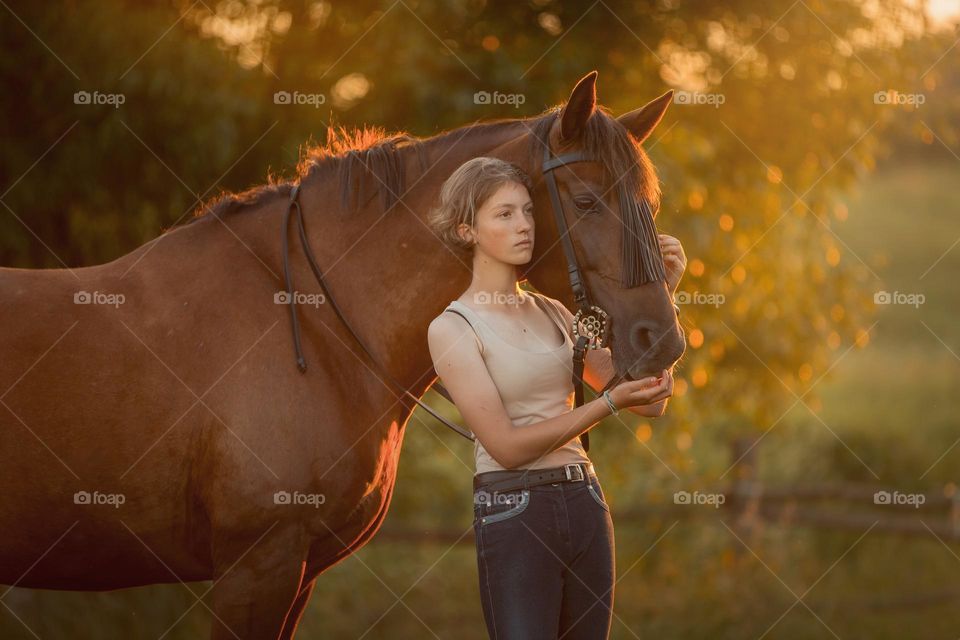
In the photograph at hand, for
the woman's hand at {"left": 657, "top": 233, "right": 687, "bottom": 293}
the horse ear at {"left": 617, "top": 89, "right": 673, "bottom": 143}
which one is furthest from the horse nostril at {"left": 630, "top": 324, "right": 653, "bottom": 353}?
the horse ear at {"left": 617, "top": 89, "right": 673, "bottom": 143}

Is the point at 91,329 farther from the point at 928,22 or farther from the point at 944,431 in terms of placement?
the point at 944,431

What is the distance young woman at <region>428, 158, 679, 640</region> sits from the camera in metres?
2.64

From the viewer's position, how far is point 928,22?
7.04m

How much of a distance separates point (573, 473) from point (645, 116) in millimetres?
1242

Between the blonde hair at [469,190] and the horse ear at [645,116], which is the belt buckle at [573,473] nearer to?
the blonde hair at [469,190]

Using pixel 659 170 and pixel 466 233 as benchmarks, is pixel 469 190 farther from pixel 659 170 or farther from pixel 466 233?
pixel 659 170

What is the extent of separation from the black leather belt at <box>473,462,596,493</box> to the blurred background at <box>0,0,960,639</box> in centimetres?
211

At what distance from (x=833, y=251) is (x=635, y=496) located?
371 cm

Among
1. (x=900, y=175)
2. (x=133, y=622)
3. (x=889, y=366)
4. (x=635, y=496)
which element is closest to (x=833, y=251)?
(x=635, y=496)

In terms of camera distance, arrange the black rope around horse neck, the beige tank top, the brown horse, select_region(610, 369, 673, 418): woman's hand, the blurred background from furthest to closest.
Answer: the blurred background
the black rope around horse neck
the brown horse
the beige tank top
select_region(610, 369, 673, 418): woman's hand

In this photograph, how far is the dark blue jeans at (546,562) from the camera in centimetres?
263

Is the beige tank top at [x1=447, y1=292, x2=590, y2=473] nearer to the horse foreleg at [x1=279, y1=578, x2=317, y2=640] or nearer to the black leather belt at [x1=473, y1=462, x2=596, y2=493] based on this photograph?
the black leather belt at [x1=473, y1=462, x2=596, y2=493]

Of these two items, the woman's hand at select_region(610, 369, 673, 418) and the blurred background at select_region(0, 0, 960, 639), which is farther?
the blurred background at select_region(0, 0, 960, 639)

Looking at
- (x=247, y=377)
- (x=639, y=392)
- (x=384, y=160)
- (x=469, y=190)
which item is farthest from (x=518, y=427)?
(x=384, y=160)
